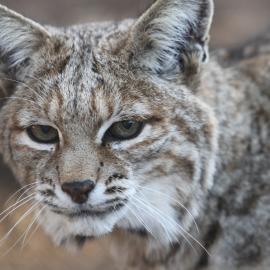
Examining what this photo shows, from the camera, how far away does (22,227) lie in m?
7.35

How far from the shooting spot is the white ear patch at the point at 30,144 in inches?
170

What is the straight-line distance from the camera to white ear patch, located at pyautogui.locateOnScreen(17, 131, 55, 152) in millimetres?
4324

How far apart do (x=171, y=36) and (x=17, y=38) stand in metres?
0.92

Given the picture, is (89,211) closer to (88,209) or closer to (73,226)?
(88,209)

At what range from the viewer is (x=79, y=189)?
4.03 meters

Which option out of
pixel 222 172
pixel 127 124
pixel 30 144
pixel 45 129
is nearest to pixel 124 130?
pixel 127 124

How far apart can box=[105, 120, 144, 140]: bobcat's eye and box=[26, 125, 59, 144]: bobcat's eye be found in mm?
314

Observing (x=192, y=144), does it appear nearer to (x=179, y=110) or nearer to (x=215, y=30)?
(x=179, y=110)

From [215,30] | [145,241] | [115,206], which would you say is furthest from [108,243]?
[215,30]

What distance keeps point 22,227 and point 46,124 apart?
325 cm

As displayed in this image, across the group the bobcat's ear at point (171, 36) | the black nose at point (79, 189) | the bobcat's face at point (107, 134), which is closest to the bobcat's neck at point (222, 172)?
the bobcat's face at point (107, 134)

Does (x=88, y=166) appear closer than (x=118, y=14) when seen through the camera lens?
Yes

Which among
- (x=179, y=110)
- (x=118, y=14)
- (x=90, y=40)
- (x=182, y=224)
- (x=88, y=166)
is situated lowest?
(x=182, y=224)

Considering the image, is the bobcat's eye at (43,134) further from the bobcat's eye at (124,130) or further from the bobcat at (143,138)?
the bobcat's eye at (124,130)
